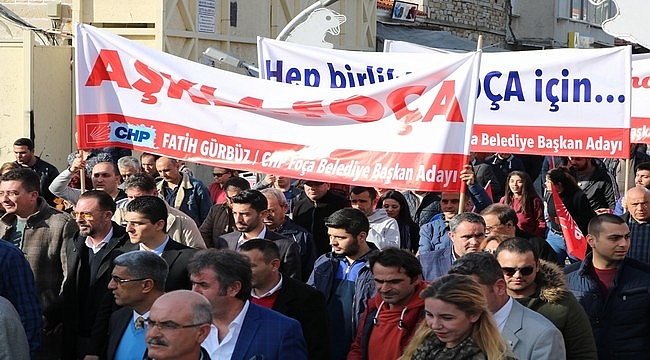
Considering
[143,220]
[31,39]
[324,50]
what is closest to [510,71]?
[324,50]

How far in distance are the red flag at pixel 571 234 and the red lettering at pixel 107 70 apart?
3.61 m

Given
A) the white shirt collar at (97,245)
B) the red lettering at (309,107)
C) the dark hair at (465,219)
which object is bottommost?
the white shirt collar at (97,245)

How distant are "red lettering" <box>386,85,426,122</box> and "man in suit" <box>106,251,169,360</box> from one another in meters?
2.72

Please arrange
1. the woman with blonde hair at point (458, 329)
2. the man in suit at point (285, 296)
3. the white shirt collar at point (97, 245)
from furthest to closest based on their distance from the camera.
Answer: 1. the white shirt collar at point (97, 245)
2. the man in suit at point (285, 296)
3. the woman with blonde hair at point (458, 329)

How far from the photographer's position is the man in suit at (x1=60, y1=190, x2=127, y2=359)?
27.1ft

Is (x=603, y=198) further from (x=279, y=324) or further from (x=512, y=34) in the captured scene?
(x=512, y=34)

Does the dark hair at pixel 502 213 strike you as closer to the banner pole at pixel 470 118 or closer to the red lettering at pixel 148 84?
the banner pole at pixel 470 118

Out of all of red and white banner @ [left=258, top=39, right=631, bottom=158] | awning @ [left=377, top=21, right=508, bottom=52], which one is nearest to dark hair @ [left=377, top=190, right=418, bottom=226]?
red and white banner @ [left=258, top=39, right=631, bottom=158]

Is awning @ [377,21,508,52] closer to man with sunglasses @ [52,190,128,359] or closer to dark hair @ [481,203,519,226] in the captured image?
dark hair @ [481,203,519,226]

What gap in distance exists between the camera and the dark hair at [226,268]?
250 inches

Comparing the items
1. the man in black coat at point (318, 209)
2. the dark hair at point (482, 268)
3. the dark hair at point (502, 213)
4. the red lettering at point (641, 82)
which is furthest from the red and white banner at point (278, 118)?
the red lettering at point (641, 82)

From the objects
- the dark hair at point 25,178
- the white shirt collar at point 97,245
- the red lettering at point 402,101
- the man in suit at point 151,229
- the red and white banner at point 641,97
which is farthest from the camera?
the red and white banner at point 641,97

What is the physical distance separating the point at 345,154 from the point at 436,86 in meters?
0.78

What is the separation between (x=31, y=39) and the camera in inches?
719
